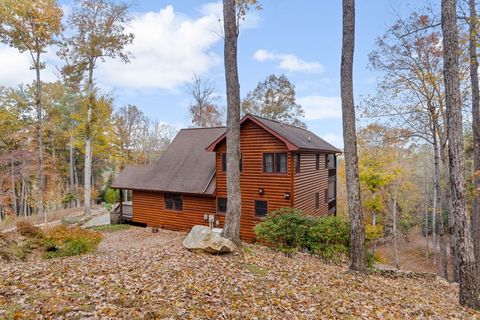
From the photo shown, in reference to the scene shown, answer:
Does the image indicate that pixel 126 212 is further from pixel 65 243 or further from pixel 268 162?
pixel 268 162

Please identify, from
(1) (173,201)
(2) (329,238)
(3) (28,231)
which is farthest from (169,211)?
(2) (329,238)

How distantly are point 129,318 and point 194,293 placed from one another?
129 cm

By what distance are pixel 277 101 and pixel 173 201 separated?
56.2 ft

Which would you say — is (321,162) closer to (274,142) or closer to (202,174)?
(274,142)

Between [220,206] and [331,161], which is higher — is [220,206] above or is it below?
below

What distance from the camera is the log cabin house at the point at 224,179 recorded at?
1332 cm

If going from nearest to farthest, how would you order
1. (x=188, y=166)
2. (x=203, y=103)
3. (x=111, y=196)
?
(x=188, y=166) < (x=111, y=196) < (x=203, y=103)

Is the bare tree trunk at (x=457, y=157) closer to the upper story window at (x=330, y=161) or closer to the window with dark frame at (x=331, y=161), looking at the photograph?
the upper story window at (x=330, y=161)

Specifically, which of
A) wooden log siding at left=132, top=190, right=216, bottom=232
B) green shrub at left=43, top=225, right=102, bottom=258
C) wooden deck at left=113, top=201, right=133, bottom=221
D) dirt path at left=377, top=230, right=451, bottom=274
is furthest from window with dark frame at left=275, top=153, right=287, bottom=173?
dirt path at left=377, top=230, right=451, bottom=274

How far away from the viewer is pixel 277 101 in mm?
28391

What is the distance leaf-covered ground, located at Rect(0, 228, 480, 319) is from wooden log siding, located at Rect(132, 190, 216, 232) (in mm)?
7383

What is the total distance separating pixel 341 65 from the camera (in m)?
7.29

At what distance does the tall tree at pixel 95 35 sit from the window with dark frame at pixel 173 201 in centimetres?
890

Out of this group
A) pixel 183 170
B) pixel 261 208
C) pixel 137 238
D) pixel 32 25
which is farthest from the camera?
pixel 183 170
